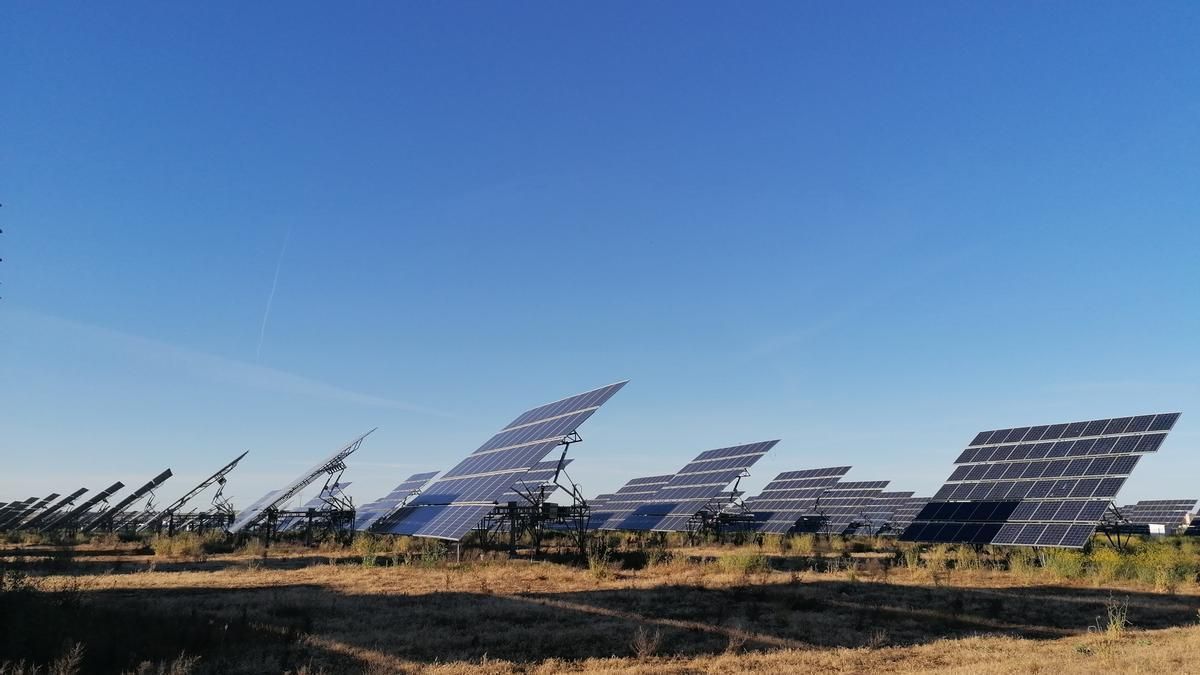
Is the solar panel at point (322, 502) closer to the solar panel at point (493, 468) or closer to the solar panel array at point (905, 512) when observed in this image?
the solar panel at point (493, 468)

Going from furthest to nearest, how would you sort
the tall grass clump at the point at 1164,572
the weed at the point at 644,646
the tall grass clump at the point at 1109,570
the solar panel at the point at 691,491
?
the solar panel at the point at 691,491
the tall grass clump at the point at 1109,570
the tall grass clump at the point at 1164,572
the weed at the point at 644,646

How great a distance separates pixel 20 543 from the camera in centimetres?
4012

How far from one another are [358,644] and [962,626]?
36.9 ft

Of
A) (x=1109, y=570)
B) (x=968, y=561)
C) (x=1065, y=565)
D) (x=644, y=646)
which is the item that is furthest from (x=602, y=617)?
(x=968, y=561)

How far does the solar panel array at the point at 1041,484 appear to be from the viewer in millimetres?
25641

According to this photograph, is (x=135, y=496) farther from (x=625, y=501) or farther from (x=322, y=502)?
(x=625, y=501)

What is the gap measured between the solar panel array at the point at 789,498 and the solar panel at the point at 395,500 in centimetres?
2345

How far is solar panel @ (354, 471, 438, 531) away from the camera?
48294 mm

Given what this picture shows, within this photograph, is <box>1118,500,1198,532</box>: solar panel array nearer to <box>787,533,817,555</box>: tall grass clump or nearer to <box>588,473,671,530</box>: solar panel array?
<box>787,533,817,555</box>: tall grass clump

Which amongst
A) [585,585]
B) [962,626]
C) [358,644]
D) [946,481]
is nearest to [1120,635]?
[962,626]

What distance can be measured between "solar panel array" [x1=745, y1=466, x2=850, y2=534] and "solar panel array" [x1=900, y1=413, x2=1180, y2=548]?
12.3 m

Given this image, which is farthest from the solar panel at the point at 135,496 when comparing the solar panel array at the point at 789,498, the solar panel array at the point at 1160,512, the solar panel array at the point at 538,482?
the solar panel array at the point at 1160,512

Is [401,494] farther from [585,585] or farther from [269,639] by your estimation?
[269,639]

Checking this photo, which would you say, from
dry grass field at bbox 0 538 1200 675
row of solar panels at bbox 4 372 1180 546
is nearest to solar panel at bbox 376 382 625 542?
row of solar panels at bbox 4 372 1180 546
